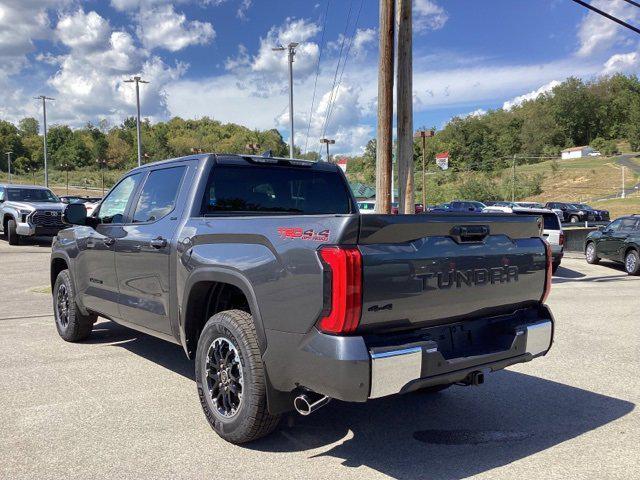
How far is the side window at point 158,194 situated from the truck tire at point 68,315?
5.63 feet

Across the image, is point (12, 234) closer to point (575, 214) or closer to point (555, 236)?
point (555, 236)

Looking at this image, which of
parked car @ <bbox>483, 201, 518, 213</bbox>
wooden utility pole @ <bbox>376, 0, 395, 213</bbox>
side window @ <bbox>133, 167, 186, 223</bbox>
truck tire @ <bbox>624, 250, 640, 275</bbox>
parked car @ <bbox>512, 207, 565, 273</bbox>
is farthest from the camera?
parked car @ <bbox>483, 201, 518, 213</bbox>

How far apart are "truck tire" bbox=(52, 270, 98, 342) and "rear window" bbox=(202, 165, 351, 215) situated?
2.61 m

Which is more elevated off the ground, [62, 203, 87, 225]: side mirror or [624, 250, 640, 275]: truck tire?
[62, 203, 87, 225]: side mirror

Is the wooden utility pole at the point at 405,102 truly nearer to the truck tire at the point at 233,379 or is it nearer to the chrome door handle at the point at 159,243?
the chrome door handle at the point at 159,243

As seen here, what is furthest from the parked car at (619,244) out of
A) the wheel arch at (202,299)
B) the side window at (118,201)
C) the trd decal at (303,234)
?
the trd decal at (303,234)

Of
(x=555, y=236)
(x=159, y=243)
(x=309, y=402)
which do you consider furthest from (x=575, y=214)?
(x=309, y=402)

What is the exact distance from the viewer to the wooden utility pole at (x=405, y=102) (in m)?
11.3

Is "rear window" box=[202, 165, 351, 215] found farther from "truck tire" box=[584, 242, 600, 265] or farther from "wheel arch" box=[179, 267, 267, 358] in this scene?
"truck tire" box=[584, 242, 600, 265]

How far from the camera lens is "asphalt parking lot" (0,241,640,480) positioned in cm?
347

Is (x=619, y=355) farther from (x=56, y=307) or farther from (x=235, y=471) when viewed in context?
(x=56, y=307)

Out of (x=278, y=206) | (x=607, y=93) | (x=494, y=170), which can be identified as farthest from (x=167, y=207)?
(x=607, y=93)

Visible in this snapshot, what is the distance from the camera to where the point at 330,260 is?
9.89ft

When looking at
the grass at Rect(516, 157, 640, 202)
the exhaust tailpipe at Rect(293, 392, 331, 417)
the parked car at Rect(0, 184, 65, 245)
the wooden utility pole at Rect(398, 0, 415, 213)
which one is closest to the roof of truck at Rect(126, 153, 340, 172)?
the exhaust tailpipe at Rect(293, 392, 331, 417)
